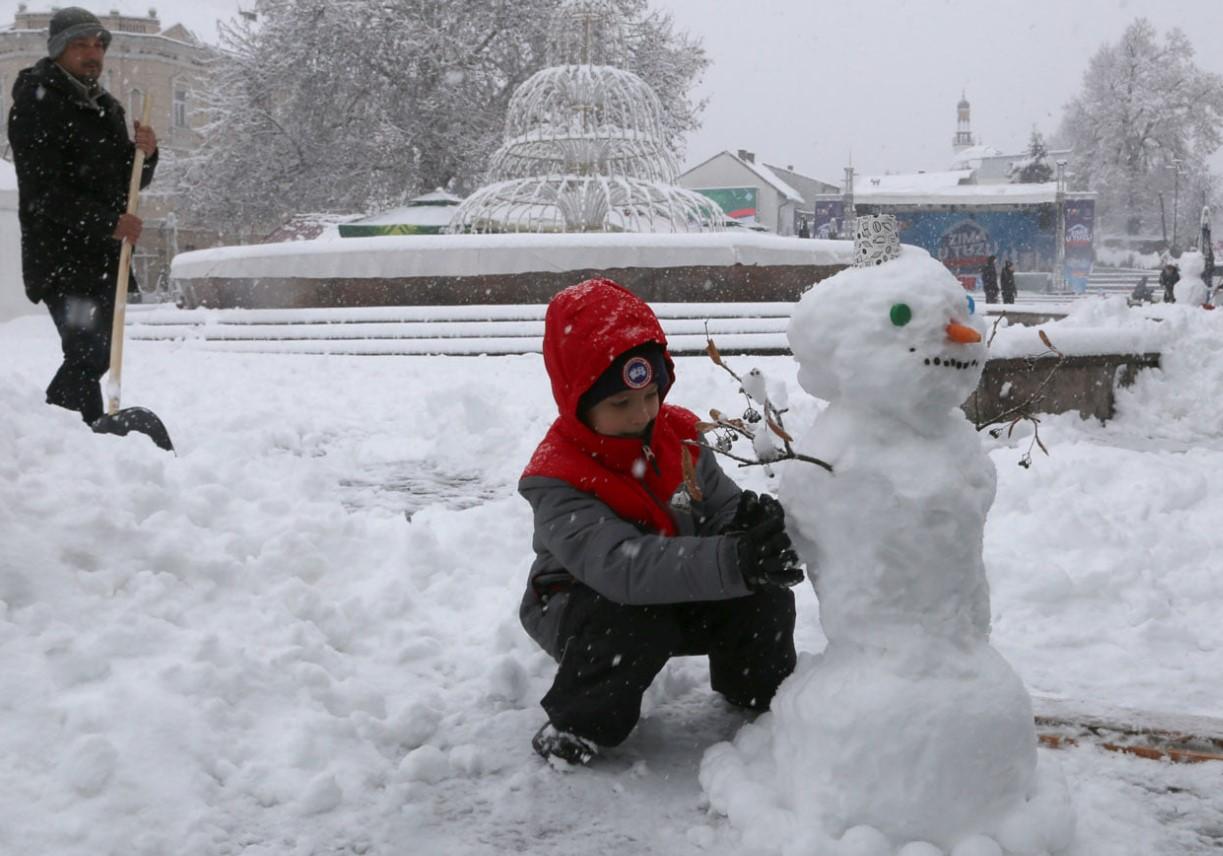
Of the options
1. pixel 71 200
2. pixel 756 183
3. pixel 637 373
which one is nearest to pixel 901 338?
pixel 637 373

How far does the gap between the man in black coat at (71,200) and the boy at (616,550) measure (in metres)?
3.09

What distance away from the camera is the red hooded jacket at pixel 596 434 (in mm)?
2381

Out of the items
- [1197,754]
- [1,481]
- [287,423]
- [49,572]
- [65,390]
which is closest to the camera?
[1197,754]

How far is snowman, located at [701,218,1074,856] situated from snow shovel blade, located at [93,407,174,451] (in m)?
3.23

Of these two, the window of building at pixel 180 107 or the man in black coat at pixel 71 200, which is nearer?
the man in black coat at pixel 71 200

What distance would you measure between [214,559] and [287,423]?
350 cm

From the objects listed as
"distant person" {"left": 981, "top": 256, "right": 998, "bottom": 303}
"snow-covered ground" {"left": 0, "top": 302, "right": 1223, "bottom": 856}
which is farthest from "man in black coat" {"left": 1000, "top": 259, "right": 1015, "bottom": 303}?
"snow-covered ground" {"left": 0, "top": 302, "right": 1223, "bottom": 856}

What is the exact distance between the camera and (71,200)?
4.79 m

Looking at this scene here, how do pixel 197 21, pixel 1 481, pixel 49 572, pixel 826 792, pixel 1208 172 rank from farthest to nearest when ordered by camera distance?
pixel 1208 172, pixel 197 21, pixel 1 481, pixel 49 572, pixel 826 792

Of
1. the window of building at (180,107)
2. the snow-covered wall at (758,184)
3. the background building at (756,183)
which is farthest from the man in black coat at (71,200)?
the snow-covered wall at (758,184)

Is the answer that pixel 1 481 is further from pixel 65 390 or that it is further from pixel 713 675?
pixel 65 390

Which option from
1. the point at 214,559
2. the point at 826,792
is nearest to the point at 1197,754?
the point at 826,792

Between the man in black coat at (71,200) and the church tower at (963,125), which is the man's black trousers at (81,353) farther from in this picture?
the church tower at (963,125)

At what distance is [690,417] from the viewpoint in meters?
2.69
